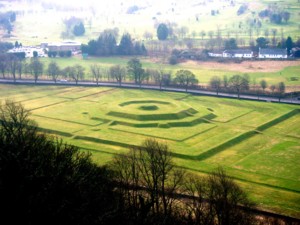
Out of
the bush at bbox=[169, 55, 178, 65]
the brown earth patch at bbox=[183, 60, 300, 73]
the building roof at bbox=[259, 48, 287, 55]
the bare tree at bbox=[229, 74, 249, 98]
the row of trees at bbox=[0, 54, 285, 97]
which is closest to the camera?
the bare tree at bbox=[229, 74, 249, 98]

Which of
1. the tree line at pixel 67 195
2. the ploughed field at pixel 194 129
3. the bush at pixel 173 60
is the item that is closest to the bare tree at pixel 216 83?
the ploughed field at pixel 194 129

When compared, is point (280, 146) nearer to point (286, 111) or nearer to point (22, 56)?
point (286, 111)

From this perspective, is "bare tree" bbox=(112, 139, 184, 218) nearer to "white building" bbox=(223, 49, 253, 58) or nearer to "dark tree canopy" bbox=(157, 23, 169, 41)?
"white building" bbox=(223, 49, 253, 58)

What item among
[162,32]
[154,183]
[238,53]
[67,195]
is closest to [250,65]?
[238,53]

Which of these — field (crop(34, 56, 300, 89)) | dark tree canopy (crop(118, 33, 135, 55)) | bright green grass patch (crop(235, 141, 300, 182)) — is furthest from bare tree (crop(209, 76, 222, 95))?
dark tree canopy (crop(118, 33, 135, 55))

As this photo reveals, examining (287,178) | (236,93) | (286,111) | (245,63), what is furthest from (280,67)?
(287,178)
